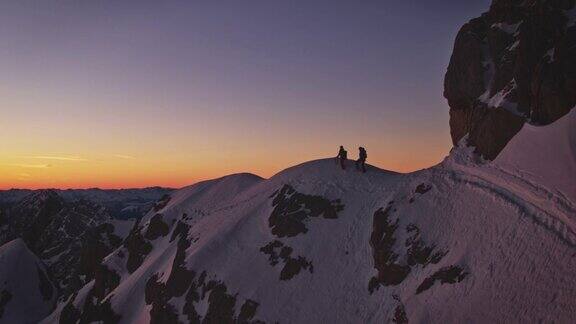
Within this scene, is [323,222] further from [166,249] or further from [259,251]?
[166,249]

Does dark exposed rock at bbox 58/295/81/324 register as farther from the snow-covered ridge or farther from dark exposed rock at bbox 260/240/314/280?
dark exposed rock at bbox 260/240/314/280

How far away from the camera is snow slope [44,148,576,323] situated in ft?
66.8

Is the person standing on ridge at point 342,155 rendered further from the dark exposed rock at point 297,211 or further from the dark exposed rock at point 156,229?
the dark exposed rock at point 156,229

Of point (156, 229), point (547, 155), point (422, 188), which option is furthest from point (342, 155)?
point (156, 229)

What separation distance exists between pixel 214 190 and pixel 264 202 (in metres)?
16.3

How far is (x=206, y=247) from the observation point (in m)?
40.5

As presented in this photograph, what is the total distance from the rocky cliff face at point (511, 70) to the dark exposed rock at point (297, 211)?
12.9 m

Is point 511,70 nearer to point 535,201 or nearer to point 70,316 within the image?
point 535,201

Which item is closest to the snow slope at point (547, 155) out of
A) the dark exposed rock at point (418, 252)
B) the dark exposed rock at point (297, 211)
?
the dark exposed rock at point (418, 252)

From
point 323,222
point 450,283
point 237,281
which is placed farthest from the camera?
point 323,222

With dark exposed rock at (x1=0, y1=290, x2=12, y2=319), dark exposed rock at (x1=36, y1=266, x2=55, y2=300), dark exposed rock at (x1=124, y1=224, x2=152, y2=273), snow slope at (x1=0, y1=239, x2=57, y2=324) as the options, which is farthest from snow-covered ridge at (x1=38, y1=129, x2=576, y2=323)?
dark exposed rock at (x1=36, y1=266, x2=55, y2=300)

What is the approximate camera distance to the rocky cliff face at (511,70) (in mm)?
27764

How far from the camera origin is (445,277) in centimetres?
2323

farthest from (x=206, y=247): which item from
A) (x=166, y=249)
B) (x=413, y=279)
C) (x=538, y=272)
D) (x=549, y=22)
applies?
(x=549, y=22)
